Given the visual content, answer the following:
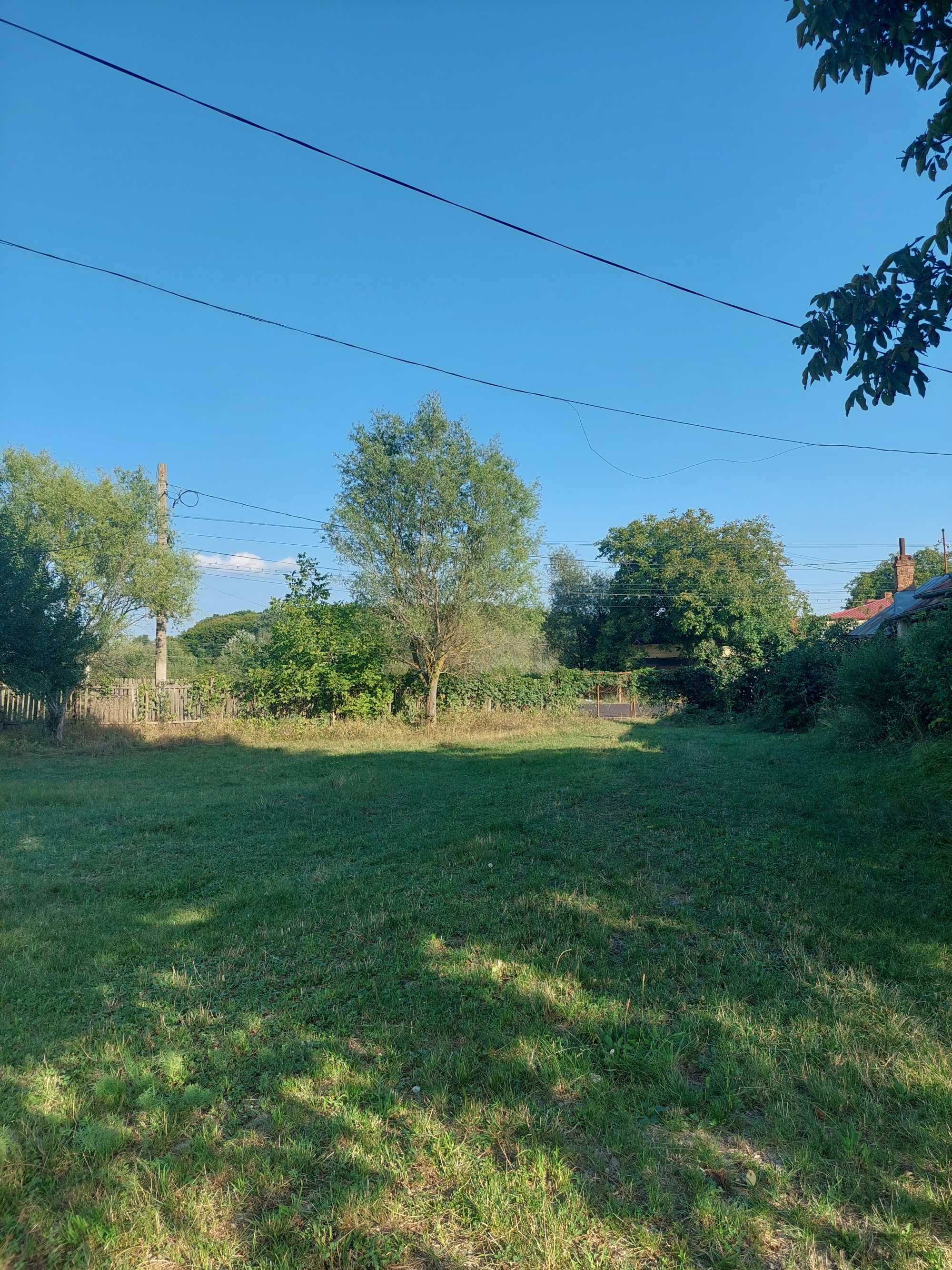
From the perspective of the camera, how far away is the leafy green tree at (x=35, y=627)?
42.9ft

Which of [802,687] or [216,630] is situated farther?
[216,630]

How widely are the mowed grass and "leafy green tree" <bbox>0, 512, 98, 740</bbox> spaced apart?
890cm

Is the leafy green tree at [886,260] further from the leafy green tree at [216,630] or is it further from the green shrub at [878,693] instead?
the leafy green tree at [216,630]

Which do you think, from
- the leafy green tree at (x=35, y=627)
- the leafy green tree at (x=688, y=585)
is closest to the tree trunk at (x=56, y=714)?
the leafy green tree at (x=35, y=627)

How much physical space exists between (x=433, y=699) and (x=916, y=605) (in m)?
13.6

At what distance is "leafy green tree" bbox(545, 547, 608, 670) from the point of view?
134 ft

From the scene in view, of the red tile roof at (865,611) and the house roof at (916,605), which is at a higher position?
the red tile roof at (865,611)

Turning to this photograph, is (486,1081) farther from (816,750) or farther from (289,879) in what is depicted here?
(816,750)

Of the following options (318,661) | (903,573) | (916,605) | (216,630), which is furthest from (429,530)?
(216,630)

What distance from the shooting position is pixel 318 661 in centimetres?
1766

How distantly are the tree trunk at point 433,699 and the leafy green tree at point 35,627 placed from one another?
9.07 metres

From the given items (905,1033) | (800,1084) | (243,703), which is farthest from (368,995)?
(243,703)

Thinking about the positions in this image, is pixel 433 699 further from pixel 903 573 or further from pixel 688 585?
pixel 903 573

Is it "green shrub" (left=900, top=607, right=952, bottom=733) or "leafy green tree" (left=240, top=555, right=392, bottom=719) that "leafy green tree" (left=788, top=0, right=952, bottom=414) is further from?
"leafy green tree" (left=240, top=555, right=392, bottom=719)
